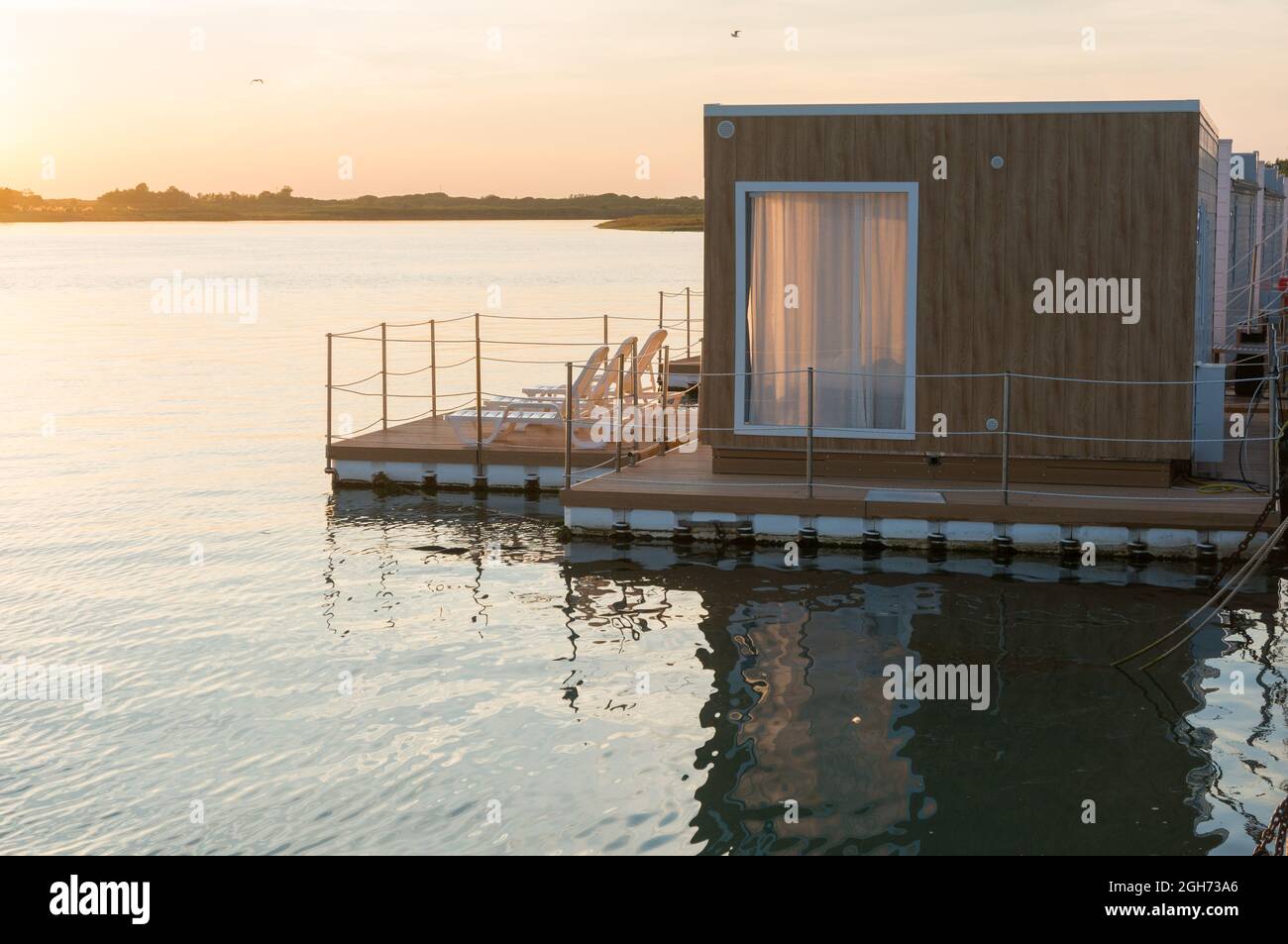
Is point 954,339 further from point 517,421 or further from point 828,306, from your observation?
point 517,421

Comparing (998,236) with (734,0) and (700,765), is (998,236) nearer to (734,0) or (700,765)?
(700,765)

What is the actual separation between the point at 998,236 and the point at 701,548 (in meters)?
3.91

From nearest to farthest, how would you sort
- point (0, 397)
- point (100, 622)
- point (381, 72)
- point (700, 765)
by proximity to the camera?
1. point (700, 765)
2. point (100, 622)
3. point (0, 397)
4. point (381, 72)

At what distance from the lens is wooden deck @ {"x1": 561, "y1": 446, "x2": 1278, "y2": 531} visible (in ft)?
40.6

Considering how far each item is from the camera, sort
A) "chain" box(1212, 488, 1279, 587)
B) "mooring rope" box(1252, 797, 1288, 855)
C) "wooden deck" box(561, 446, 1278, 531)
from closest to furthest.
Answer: "mooring rope" box(1252, 797, 1288, 855), "chain" box(1212, 488, 1279, 587), "wooden deck" box(561, 446, 1278, 531)

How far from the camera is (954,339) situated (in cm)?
1345

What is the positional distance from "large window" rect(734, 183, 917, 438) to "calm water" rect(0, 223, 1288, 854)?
5.43 feet

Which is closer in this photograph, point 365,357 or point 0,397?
point 0,397

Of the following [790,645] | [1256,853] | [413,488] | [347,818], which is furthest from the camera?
[413,488]

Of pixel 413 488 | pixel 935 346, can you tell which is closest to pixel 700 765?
pixel 935 346

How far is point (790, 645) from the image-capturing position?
1062cm

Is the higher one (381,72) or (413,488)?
(381,72)

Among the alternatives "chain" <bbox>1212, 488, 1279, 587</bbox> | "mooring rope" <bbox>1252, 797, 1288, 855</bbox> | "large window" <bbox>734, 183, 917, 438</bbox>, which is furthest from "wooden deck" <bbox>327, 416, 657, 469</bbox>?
"mooring rope" <bbox>1252, 797, 1288, 855</bbox>

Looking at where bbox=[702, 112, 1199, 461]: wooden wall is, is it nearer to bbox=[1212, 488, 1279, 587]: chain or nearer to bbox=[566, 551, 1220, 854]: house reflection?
bbox=[1212, 488, 1279, 587]: chain
